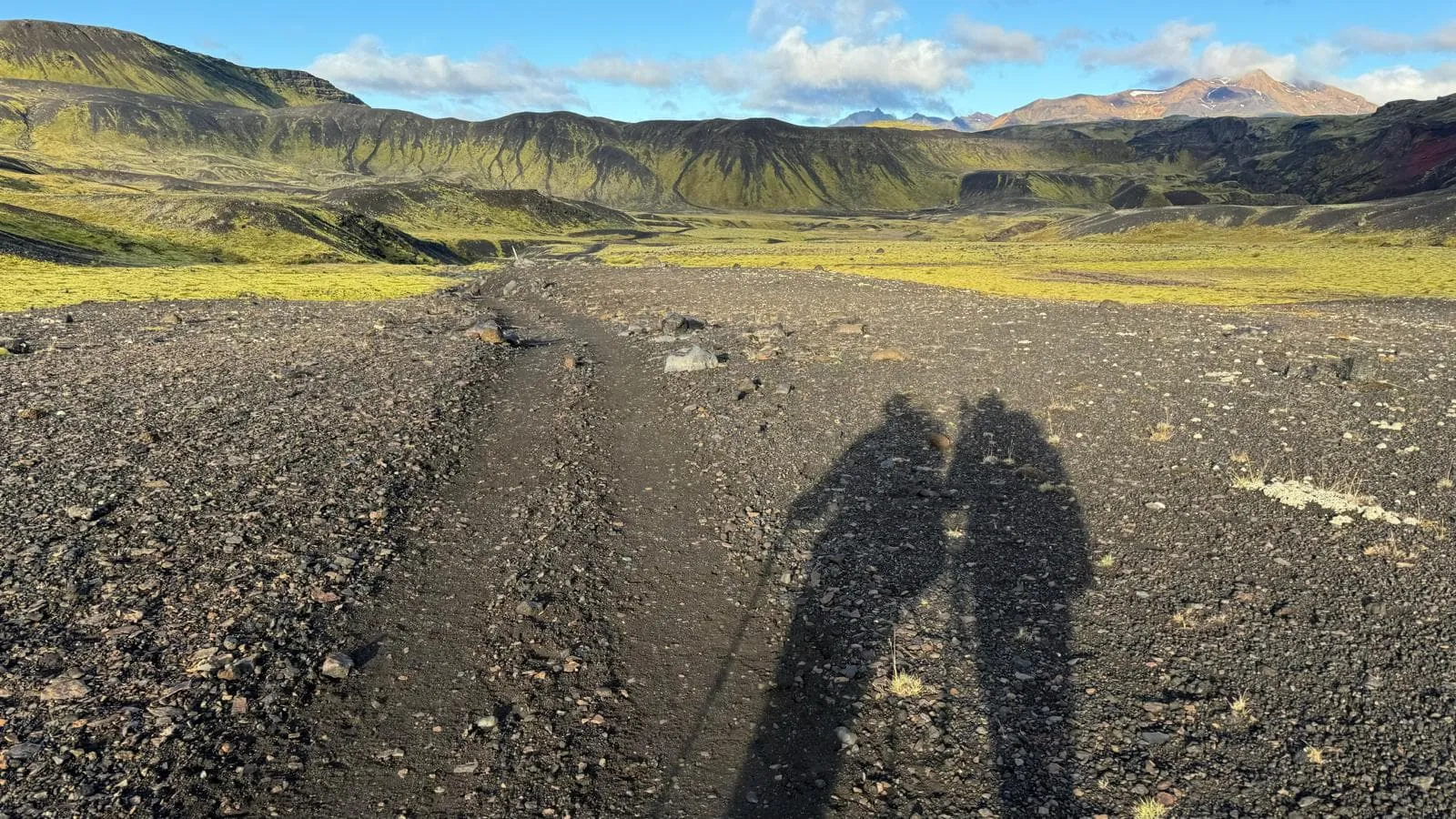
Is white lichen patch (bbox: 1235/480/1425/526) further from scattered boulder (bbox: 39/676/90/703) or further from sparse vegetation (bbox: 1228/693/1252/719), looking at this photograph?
scattered boulder (bbox: 39/676/90/703)

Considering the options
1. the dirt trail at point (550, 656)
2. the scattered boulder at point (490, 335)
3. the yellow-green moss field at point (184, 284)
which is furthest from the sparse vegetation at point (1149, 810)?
the yellow-green moss field at point (184, 284)

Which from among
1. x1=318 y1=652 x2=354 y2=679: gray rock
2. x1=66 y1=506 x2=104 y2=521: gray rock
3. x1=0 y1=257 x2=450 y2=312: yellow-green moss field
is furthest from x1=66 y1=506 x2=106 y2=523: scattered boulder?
x1=0 y1=257 x2=450 y2=312: yellow-green moss field

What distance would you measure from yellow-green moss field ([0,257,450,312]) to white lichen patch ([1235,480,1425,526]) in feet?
160

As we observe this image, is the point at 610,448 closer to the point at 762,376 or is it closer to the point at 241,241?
the point at 762,376

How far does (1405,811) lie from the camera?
6895 mm

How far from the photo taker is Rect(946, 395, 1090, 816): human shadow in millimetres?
7883

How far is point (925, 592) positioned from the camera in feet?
37.1

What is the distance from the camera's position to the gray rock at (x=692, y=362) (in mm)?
25469

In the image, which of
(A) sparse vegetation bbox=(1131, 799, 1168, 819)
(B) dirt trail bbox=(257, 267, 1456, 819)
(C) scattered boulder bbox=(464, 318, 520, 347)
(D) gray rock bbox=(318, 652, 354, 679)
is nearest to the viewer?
(A) sparse vegetation bbox=(1131, 799, 1168, 819)

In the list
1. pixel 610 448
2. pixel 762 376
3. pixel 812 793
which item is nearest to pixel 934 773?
pixel 812 793

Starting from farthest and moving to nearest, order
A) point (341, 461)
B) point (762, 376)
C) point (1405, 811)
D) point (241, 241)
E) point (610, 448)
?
point (241, 241), point (762, 376), point (610, 448), point (341, 461), point (1405, 811)

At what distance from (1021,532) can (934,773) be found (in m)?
6.18

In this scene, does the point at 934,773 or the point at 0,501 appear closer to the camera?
the point at 934,773

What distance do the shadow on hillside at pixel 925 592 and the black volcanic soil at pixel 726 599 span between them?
0.05 m
